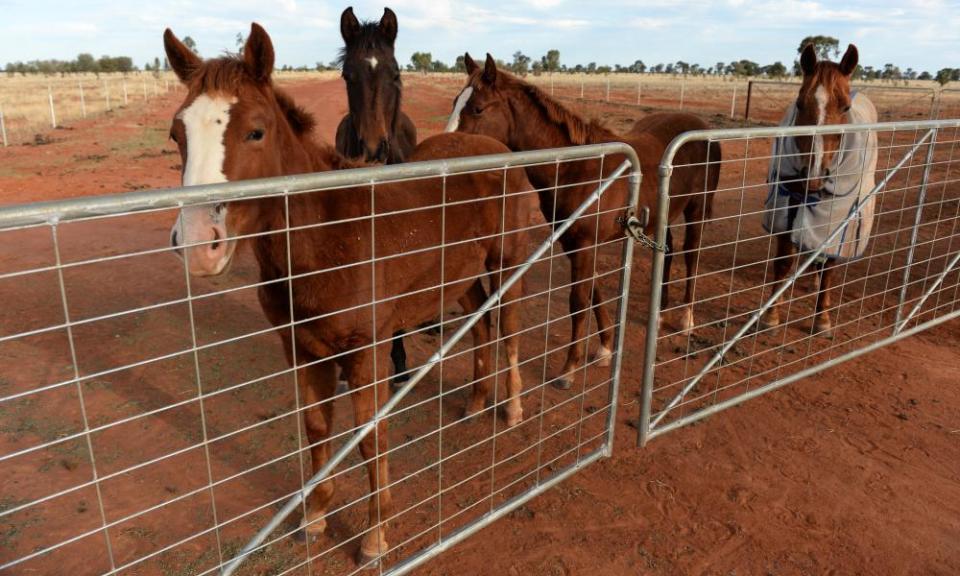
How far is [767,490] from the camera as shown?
3.30 meters

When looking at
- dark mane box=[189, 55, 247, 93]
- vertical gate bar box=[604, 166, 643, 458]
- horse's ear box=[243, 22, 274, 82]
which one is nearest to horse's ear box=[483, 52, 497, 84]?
vertical gate bar box=[604, 166, 643, 458]

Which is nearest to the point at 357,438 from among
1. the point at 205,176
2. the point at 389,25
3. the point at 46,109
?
the point at 205,176

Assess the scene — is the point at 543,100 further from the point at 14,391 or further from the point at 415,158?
the point at 14,391

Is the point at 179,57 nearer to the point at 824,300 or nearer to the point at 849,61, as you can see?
the point at 849,61

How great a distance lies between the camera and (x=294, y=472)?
3.48 m

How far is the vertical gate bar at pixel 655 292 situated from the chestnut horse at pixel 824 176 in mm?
1638

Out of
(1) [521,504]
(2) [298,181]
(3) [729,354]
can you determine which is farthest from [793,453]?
(2) [298,181]

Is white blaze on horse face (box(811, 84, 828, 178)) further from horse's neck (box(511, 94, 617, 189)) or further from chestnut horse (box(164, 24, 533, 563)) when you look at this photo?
chestnut horse (box(164, 24, 533, 563))

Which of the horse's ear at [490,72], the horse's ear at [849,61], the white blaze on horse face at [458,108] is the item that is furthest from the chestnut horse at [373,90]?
the horse's ear at [849,61]

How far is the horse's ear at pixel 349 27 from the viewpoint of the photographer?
4691mm

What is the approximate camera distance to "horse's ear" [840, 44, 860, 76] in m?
4.54

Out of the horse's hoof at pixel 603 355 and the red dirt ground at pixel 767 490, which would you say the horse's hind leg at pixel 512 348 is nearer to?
the red dirt ground at pixel 767 490

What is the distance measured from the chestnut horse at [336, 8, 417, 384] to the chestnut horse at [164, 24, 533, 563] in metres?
1.00

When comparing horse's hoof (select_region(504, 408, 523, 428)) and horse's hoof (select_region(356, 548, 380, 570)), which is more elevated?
horse's hoof (select_region(504, 408, 523, 428))
